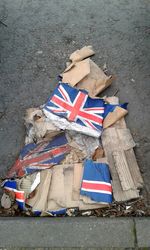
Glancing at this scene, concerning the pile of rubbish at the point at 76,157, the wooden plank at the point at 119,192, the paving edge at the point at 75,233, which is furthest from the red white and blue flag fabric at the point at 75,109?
the paving edge at the point at 75,233

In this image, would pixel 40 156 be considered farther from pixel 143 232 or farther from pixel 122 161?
pixel 143 232

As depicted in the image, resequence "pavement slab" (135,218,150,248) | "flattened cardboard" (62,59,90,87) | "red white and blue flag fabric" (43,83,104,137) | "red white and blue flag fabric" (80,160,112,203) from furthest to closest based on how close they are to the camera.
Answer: "flattened cardboard" (62,59,90,87), "red white and blue flag fabric" (43,83,104,137), "red white and blue flag fabric" (80,160,112,203), "pavement slab" (135,218,150,248)

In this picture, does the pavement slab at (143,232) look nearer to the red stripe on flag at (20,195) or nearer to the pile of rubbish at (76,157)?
the pile of rubbish at (76,157)

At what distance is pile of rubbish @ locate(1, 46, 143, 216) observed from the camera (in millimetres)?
3299

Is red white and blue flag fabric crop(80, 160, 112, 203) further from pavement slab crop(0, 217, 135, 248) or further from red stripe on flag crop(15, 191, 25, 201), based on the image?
red stripe on flag crop(15, 191, 25, 201)

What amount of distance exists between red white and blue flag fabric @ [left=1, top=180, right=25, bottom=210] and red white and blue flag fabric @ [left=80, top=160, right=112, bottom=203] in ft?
1.76

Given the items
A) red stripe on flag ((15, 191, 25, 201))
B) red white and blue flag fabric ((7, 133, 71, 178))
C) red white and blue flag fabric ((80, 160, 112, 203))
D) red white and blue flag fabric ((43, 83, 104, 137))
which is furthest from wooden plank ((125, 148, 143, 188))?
red stripe on flag ((15, 191, 25, 201))

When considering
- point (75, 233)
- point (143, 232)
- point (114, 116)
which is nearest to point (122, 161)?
point (114, 116)

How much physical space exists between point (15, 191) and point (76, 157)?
660 mm

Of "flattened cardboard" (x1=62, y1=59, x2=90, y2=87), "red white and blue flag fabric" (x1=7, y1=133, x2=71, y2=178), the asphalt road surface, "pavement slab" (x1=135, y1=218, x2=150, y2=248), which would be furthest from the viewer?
"flattened cardboard" (x1=62, y1=59, x2=90, y2=87)

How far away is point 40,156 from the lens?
365 centimetres

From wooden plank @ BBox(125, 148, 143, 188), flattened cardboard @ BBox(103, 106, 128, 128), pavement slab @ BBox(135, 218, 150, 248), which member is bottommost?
pavement slab @ BBox(135, 218, 150, 248)

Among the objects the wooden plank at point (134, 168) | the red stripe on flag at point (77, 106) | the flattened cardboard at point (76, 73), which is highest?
the flattened cardboard at point (76, 73)

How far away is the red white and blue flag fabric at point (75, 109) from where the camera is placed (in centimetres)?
375
